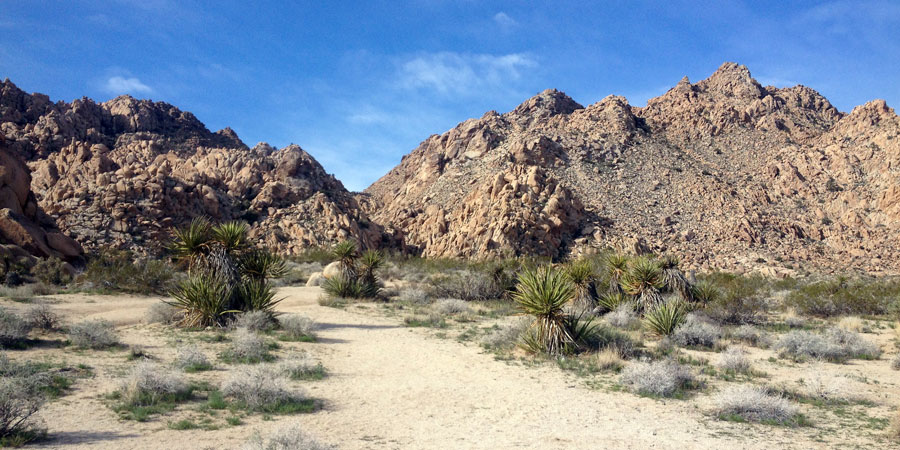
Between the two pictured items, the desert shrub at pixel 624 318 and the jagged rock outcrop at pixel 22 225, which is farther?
the jagged rock outcrop at pixel 22 225

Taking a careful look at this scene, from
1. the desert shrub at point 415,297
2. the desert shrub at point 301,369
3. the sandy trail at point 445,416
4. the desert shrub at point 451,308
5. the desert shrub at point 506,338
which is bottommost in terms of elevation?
the sandy trail at point 445,416

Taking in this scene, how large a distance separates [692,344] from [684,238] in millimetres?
34858

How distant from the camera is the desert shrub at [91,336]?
10.4m

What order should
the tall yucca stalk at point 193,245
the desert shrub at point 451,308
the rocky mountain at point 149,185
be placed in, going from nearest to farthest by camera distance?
the tall yucca stalk at point 193,245
the desert shrub at point 451,308
the rocky mountain at point 149,185

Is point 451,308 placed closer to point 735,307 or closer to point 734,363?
point 735,307

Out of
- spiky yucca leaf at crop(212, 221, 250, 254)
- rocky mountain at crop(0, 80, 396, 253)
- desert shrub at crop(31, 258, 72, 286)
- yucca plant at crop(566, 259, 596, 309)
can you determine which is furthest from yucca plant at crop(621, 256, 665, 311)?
rocky mountain at crop(0, 80, 396, 253)

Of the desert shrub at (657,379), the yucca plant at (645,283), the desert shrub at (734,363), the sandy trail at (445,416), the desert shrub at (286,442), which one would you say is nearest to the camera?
the desert shrub at (286,442)

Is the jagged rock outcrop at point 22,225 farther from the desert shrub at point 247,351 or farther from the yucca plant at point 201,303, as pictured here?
the desert shrub at point 247,351

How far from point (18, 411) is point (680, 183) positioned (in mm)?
57116

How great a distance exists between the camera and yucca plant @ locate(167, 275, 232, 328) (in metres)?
13.5

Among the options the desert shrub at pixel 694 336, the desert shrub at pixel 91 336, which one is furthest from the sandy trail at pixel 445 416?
the desert shrub at pixel 694 336

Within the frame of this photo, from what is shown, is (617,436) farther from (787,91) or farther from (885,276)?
(787,91)

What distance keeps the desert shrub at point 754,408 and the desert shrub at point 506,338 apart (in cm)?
541

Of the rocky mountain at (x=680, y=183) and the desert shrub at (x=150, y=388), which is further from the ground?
the rocky mountain at (x=680, y=183)
